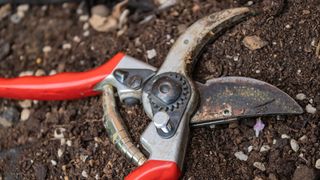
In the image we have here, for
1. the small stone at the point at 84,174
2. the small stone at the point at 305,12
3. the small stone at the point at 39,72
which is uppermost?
the small stone at the point at 305,12

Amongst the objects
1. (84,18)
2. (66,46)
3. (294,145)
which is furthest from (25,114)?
(294,145)

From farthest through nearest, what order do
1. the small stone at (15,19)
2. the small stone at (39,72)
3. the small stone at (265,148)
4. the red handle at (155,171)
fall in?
1. the small stone at (15,19)
2. the small stone at (39,72)
3. the small stone at (265,148)
4. the red handle at (155,171)

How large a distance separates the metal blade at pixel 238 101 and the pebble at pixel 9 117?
0.58 metres

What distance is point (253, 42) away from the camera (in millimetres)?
1572

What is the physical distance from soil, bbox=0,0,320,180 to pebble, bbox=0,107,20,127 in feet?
0.07

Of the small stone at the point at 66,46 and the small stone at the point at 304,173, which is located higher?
the small stone at the point at 66,46

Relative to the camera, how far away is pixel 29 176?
161 cm

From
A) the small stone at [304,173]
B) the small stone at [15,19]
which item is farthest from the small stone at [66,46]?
the small stone at [304,173]

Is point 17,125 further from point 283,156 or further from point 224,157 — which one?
point 283,156

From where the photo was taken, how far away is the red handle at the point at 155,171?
4.50ft

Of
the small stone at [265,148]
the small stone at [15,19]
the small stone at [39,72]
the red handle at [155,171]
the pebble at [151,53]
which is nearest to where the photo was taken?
the red handle at [155,171]

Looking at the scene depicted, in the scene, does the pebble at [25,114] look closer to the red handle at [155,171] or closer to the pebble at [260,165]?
the red handle at [155,171]

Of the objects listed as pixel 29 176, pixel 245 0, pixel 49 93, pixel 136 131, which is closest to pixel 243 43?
pixel 245 0

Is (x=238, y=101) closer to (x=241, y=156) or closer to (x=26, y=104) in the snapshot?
(x=241, y=156)
